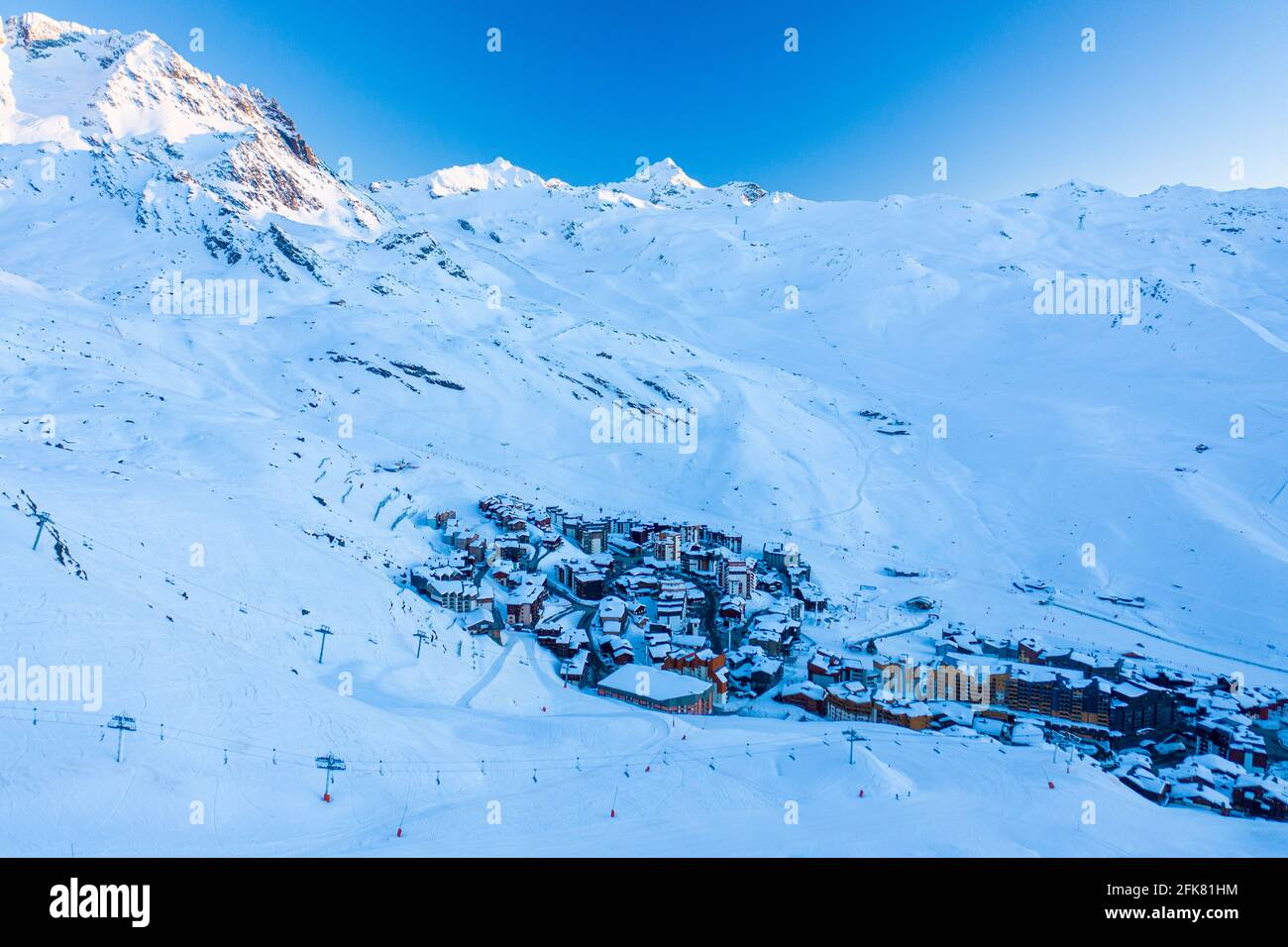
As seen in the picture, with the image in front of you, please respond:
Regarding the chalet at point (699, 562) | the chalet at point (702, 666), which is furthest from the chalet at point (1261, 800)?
the chalet at point (699, 562)

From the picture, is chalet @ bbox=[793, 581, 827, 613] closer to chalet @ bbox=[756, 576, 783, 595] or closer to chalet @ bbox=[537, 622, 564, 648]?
chalet @ bbox=[756, 576, 783, 595]

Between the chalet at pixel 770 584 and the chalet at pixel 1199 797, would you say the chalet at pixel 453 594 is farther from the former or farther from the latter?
the chalet at pixel 1199 797

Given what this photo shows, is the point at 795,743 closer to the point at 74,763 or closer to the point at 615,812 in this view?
the point at 615,812

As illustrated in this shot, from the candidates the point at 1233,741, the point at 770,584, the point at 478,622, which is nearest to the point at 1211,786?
the point at 1233,741

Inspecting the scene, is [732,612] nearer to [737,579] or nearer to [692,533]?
[737,579]

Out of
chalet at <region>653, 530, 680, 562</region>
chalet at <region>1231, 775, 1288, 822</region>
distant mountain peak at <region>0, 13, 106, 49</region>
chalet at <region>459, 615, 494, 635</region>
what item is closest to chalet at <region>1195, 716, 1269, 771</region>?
chalet at <region>1231, 775, 1288, 822</region>
